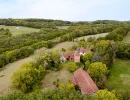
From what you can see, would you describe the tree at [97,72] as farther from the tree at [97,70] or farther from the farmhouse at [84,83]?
the farmhouse at [84,83]

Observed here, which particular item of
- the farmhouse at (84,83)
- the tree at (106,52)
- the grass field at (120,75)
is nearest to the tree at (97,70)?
the farmhouse at (84,83)

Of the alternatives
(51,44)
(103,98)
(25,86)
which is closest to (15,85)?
(25,86)

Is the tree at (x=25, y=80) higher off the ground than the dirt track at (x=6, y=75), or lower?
higher

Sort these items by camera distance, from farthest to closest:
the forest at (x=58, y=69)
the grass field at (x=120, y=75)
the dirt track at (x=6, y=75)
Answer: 1. the dirt track at (x=6, y=75)
2. the grass field at (x=120, y=75)
3. the forest at (x=58, y=69)

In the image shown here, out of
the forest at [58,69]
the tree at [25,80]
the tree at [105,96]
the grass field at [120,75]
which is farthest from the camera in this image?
the grass field at [120,75]

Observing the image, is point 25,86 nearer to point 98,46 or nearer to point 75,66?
point 75,66

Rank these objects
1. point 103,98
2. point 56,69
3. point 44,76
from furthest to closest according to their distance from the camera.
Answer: point 56,69
point 44,76
point 103,98

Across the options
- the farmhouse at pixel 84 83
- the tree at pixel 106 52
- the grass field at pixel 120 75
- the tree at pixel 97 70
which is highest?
the tree at pixel 106 52
